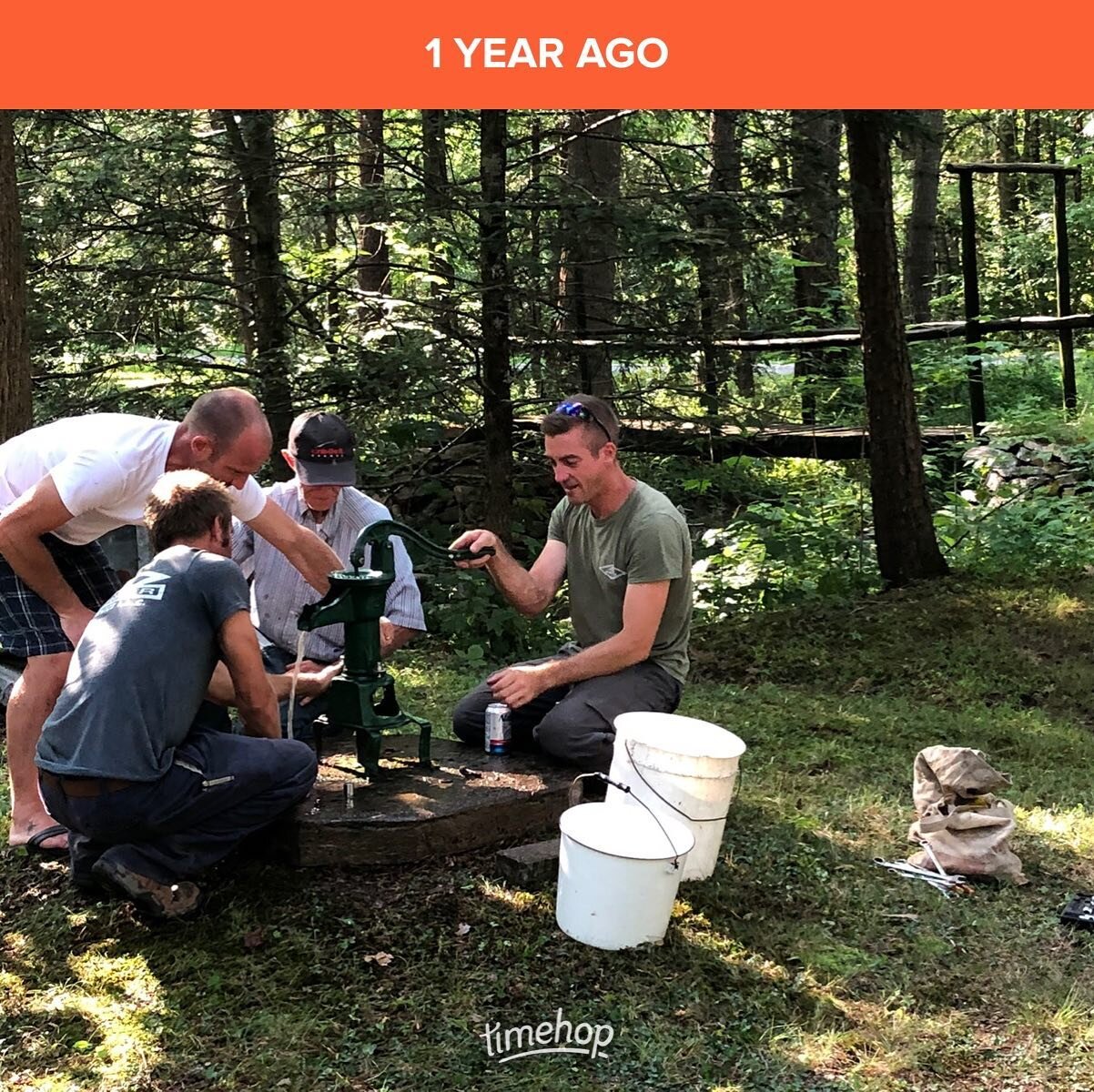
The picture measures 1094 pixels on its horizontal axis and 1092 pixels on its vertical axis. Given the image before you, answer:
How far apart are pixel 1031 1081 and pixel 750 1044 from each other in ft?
2.01

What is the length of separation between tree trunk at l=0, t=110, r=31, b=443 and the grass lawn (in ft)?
8.80

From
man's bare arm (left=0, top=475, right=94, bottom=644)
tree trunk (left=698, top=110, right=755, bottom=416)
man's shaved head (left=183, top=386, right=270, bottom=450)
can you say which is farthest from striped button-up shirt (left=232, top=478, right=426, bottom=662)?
tree trunk (left=698, top=110, right=755, bottom=416)

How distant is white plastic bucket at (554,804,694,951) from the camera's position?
298 centimetres

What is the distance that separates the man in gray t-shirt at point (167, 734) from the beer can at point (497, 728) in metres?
0.83

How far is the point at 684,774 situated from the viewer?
3334 millimetres

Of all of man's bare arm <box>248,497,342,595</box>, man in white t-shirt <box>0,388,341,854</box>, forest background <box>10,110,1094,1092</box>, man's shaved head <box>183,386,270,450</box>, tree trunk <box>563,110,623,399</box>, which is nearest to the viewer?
forest background <box>10,110,1094,1092</box>

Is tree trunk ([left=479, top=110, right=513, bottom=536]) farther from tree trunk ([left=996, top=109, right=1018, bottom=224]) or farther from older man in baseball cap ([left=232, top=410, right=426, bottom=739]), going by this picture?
tree trunk ([left=996, top=109, right=1018, bottom=224])

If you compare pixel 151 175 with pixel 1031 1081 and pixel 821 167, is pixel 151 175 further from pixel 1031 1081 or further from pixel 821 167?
pixel 1031 1081

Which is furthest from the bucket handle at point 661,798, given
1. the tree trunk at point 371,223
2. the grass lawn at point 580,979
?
the tree trunk at point 371,223

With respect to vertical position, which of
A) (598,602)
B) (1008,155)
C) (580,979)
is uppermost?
(1008,155)

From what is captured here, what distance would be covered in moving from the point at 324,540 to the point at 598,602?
994 mm

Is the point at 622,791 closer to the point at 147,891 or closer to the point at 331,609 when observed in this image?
the point at 331,609

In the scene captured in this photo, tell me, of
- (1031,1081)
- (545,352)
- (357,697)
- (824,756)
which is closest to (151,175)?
(545,352)

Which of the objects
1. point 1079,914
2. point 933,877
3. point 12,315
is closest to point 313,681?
point 933,877
